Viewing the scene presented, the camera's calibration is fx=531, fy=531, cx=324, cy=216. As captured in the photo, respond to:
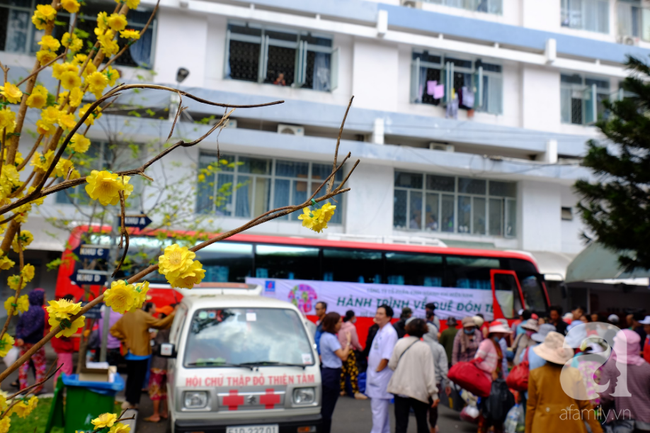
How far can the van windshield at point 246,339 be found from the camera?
596cm

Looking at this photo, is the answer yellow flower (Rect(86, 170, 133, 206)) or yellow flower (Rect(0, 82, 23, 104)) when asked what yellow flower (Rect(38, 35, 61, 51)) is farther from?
yellow flower (Rect(86, 170, 133, 206))

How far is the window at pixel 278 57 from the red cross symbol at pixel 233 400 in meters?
13.7

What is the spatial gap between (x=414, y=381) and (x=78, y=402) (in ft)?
12.2

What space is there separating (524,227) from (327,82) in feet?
29.4

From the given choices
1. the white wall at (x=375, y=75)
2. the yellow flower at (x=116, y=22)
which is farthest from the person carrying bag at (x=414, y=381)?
the white wall at (x=375, y=75)

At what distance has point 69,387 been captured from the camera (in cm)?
591

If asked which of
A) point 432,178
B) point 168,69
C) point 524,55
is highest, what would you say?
point 524,55

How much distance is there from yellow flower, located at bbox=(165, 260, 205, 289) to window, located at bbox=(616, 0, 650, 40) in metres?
24.2

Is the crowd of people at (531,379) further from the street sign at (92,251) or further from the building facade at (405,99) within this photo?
the building facade at (405,99)

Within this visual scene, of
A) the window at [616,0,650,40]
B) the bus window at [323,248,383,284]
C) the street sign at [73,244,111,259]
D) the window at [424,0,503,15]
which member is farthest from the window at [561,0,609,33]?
the street sign at [73,244,111,259]

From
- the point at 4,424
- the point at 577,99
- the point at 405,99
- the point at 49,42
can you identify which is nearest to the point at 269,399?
the point at 4,424

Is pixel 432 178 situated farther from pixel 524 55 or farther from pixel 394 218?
Answer: pixel 524 55

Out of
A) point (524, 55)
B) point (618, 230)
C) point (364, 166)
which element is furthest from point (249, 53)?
point (618, 230)

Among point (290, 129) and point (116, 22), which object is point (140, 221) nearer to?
point (116, 22)
